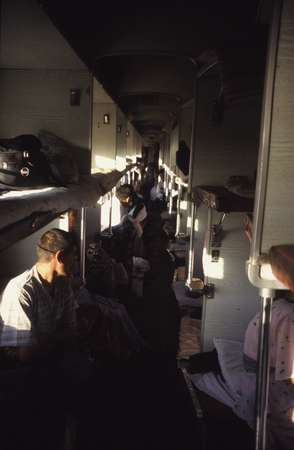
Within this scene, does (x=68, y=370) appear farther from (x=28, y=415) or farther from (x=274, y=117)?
(x=274, y=117)

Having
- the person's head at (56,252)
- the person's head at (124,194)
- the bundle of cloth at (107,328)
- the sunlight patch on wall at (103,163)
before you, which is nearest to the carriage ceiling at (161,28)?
the person's head at (56,252)

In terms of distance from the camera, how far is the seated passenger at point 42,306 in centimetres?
→ 344

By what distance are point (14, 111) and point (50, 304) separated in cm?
226

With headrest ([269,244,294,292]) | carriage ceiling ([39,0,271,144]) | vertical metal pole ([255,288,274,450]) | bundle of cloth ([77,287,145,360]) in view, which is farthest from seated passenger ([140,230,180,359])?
headrest ([269,244,294,292])

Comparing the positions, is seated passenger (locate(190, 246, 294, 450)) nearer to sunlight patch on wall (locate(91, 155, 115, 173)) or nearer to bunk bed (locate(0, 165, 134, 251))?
bunk bed (locate(0, 165, 134, 251))

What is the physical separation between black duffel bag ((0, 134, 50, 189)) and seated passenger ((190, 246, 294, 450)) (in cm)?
187

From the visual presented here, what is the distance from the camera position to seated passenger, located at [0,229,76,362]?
3441mm

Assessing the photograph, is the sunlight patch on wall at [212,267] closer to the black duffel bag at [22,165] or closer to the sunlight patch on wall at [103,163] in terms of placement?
the black duffel bag at [22,165]

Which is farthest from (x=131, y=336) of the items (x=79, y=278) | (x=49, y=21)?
(x=49, y=21)

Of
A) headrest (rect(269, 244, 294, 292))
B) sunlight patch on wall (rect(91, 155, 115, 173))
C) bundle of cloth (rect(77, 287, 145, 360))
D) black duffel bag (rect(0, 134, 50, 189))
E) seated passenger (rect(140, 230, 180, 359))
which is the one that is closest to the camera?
headrest (rect(269, 244, 294, 292))

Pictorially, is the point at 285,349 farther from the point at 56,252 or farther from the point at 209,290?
the point at 56,252

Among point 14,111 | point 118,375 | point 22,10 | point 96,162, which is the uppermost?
point 22,10

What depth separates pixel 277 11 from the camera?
1.54 metres

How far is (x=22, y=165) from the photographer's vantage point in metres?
2.97
